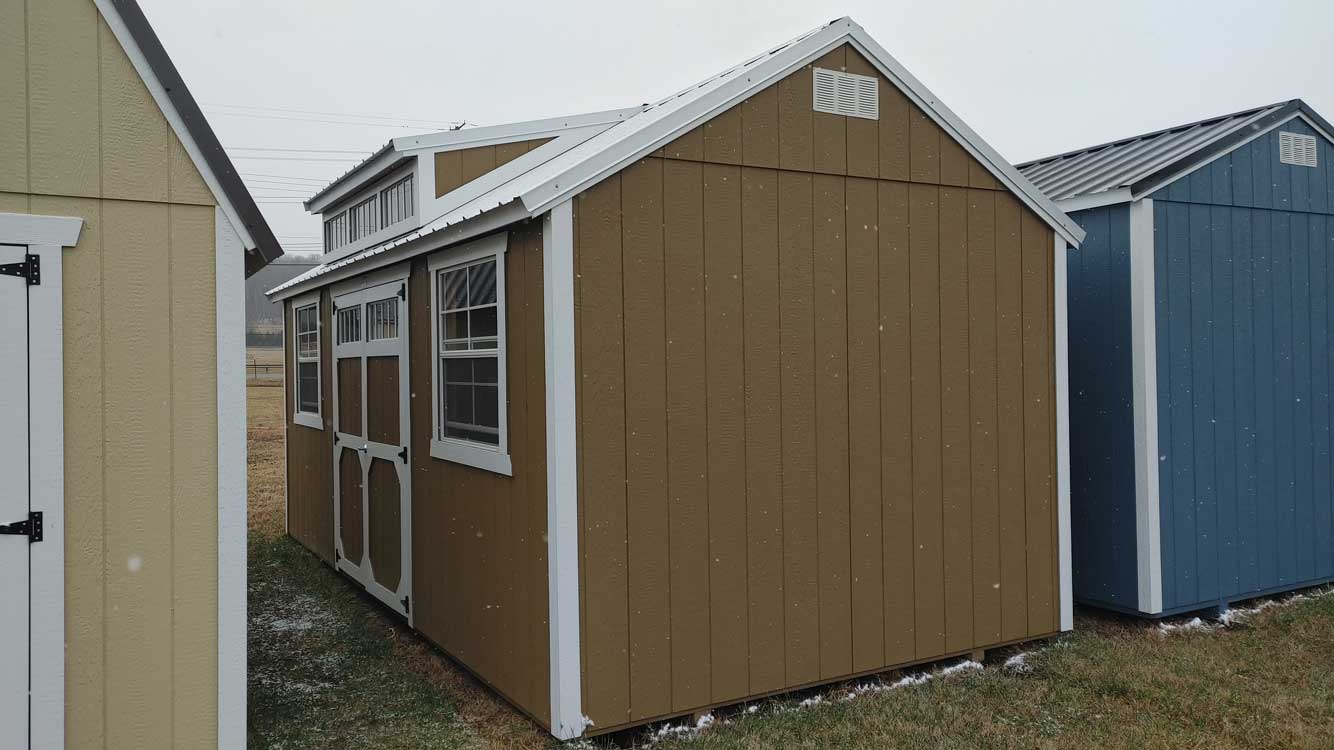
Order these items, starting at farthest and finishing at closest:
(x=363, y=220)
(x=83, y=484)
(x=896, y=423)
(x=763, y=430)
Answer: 1. (x=363, y=220)
2. (x=896, y=423)
3. (x=763, y=430)
4. (x=83, y=484)

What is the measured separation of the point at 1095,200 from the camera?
675cm

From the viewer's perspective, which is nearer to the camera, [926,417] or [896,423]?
[896,423]

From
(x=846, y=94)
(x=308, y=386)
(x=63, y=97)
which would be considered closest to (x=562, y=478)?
(x=63, y=97)

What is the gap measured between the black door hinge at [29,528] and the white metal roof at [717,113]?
7.25 feet

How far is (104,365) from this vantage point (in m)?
3.49

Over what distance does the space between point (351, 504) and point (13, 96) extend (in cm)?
496

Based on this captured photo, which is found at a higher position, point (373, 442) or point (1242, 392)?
point (1242, 392)

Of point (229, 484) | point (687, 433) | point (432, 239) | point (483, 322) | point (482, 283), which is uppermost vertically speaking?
point (432, 239)

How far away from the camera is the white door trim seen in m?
3.36

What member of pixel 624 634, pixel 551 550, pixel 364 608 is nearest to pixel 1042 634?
pixel 624 634

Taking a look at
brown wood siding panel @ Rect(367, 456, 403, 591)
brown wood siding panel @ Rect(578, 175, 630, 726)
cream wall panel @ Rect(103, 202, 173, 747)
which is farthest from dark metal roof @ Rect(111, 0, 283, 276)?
brown wood siding panel @ Rect(367, 456, 403, 591)

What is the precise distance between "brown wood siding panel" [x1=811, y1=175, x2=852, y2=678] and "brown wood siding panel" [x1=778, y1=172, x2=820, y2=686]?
0.05 metres

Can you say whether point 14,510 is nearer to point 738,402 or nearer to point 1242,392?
point 738,402

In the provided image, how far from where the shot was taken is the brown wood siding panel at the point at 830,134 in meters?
5.23
